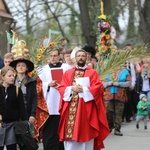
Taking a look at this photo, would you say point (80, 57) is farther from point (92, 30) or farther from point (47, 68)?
point (92, 30)

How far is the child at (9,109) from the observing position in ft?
25.1

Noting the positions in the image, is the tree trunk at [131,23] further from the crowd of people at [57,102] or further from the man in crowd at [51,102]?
the man in crowd at [51,102]

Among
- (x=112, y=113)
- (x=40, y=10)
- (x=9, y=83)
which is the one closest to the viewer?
(x=9, y=83)

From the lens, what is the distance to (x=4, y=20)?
3712 cm

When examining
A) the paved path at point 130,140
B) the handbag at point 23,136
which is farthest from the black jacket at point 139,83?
the handbag at point 23,136

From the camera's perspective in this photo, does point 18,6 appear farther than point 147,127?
Yes

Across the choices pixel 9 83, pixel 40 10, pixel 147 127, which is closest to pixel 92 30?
pixel 40 10

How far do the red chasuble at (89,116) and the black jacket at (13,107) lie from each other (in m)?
1.27

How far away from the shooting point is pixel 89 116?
890 centimetres

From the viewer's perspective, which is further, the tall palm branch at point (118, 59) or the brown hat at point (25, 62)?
the tall palm branch at point (118, 59)

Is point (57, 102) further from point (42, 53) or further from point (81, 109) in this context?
point (81, 109)

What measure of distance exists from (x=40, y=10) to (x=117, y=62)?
27008 millimetres

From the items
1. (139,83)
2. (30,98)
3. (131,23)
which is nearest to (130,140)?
(30,98)

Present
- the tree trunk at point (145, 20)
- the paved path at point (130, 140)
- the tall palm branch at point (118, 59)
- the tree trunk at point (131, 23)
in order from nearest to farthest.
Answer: the tall palm branch at point (118, 59)
the paved path at point (130, 140)
the tree trunk at point (145, 20)
the tree trunk at point (131, 23)
